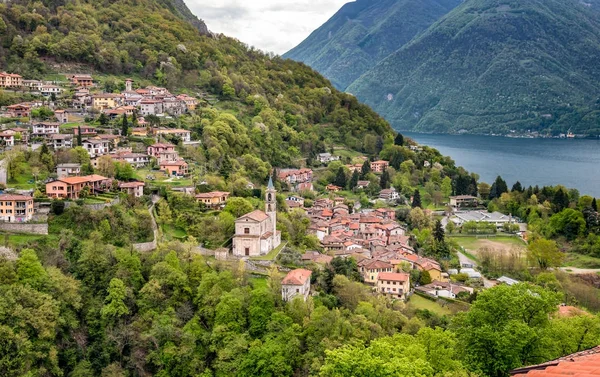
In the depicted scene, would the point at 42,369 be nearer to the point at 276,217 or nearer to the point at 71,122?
the point at 276,217

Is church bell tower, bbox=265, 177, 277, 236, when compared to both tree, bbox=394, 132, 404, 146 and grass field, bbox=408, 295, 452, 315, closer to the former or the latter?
grass field, bbox=408, 295, 452, 315

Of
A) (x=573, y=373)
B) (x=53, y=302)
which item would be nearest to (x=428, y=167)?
(x=53, y=302)

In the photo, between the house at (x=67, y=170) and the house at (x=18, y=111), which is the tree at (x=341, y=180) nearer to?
the house at (x=18, y=111)

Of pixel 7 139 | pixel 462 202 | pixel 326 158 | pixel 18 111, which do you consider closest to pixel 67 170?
pixel 7 139

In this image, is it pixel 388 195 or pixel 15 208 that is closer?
pixel 15 208

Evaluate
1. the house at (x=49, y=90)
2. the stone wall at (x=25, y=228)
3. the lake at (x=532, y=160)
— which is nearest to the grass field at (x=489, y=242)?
the lake at (x=532, y=160)

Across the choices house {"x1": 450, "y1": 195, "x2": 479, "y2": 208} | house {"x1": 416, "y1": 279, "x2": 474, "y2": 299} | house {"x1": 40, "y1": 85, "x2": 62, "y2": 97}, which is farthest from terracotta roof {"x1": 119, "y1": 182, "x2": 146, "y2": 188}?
house {"x1": 450, "y1": 195, "x2": 479, "y2": 208}

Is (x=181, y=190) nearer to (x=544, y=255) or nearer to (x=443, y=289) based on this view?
(x=443, y=289)

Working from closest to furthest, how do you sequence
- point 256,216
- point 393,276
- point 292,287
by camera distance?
point 292,287, point 256,216, point 393,276
